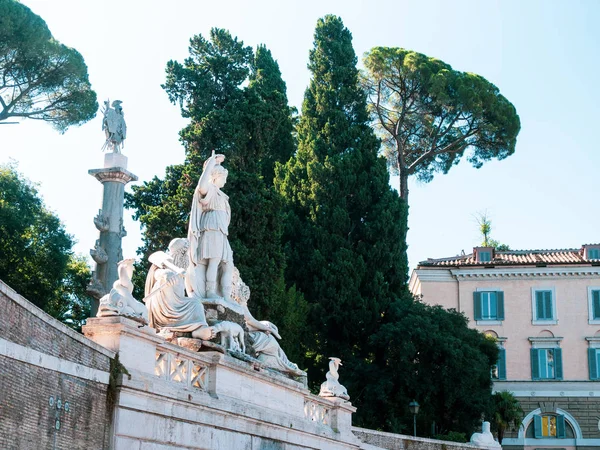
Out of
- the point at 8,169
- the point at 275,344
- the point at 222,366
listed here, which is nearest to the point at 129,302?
the point at 222,366

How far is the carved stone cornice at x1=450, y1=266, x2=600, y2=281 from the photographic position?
137ft

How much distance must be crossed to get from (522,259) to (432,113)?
287 inches

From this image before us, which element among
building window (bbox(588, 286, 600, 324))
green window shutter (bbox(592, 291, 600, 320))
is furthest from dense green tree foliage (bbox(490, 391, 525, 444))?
green window shutter (bbox(592, 291, 600, 320))

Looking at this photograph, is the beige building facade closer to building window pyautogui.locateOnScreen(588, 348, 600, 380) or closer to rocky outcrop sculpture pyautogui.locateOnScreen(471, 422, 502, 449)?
building window pyautogui.locateOnScreen(588, 348, 600, 380)

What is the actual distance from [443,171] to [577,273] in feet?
23.0

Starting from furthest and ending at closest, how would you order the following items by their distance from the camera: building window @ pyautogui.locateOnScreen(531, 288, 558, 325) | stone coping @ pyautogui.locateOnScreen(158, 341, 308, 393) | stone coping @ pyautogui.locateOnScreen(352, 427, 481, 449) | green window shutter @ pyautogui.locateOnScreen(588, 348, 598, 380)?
building window @ pyautogui.locateOnScreen(531, 288, 558, 325) < green window shutter @ pyautogui.locateOnScreen(588, 348, 598, 380) < stone coping @ pyautogui.locateOnScreen(352, 427, 481, 449) < stone coping @ pyautogui.locateOnScreen(158, 341, 308, 393)

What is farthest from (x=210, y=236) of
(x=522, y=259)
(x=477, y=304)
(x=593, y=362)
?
(x=522, y=259)

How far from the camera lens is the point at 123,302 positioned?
1309 centimetres

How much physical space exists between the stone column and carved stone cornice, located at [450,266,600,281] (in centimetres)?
2023

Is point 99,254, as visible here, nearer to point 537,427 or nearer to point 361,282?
point 361,282

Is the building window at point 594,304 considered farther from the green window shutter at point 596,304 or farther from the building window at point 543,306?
the building window at point 543,306

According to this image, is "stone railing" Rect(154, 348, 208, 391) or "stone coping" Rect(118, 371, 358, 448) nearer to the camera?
"stone coping" Rect(118, 371, 358, 448)

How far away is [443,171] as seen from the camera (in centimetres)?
4328

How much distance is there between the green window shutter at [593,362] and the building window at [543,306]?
1.84 meters
